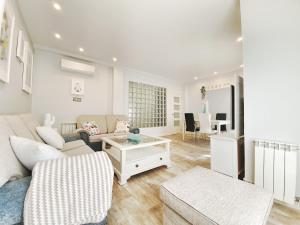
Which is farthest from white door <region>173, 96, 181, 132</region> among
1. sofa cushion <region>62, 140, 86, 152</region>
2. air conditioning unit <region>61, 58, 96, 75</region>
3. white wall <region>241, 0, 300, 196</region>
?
sofa cushion <region>62, 140, 86, 152</region>

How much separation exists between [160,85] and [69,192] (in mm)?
5039

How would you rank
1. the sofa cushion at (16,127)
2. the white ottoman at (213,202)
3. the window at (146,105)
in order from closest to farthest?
the white ottoman at (213,202)
the sofa cushion at (16,127)
the window at (146,105)

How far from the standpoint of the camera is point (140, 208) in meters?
1.30

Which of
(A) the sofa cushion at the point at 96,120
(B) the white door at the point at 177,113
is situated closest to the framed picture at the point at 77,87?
(A) the sofa cushion at the point at 96,120

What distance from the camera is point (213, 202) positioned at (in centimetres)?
81

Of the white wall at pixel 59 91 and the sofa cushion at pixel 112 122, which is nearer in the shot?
the white wall at pixel 59 91

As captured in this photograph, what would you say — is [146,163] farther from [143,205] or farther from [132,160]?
[143,205]

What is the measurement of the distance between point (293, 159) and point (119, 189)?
6.15 feet

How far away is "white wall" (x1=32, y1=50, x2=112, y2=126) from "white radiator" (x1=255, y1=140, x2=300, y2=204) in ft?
12.3

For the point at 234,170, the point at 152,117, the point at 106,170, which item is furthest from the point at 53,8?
the point at 152,117

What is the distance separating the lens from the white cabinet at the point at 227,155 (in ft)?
5.79

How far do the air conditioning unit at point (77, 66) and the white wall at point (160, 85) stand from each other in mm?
1181

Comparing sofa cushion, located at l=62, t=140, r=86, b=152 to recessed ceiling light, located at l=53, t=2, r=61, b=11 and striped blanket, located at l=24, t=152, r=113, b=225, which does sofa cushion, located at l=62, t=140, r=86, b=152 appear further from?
recessed ceiling light, located at l=53, t=2, r=61, b=11

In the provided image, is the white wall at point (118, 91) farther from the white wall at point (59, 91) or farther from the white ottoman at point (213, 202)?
the white ottoman at point (213, 202)
